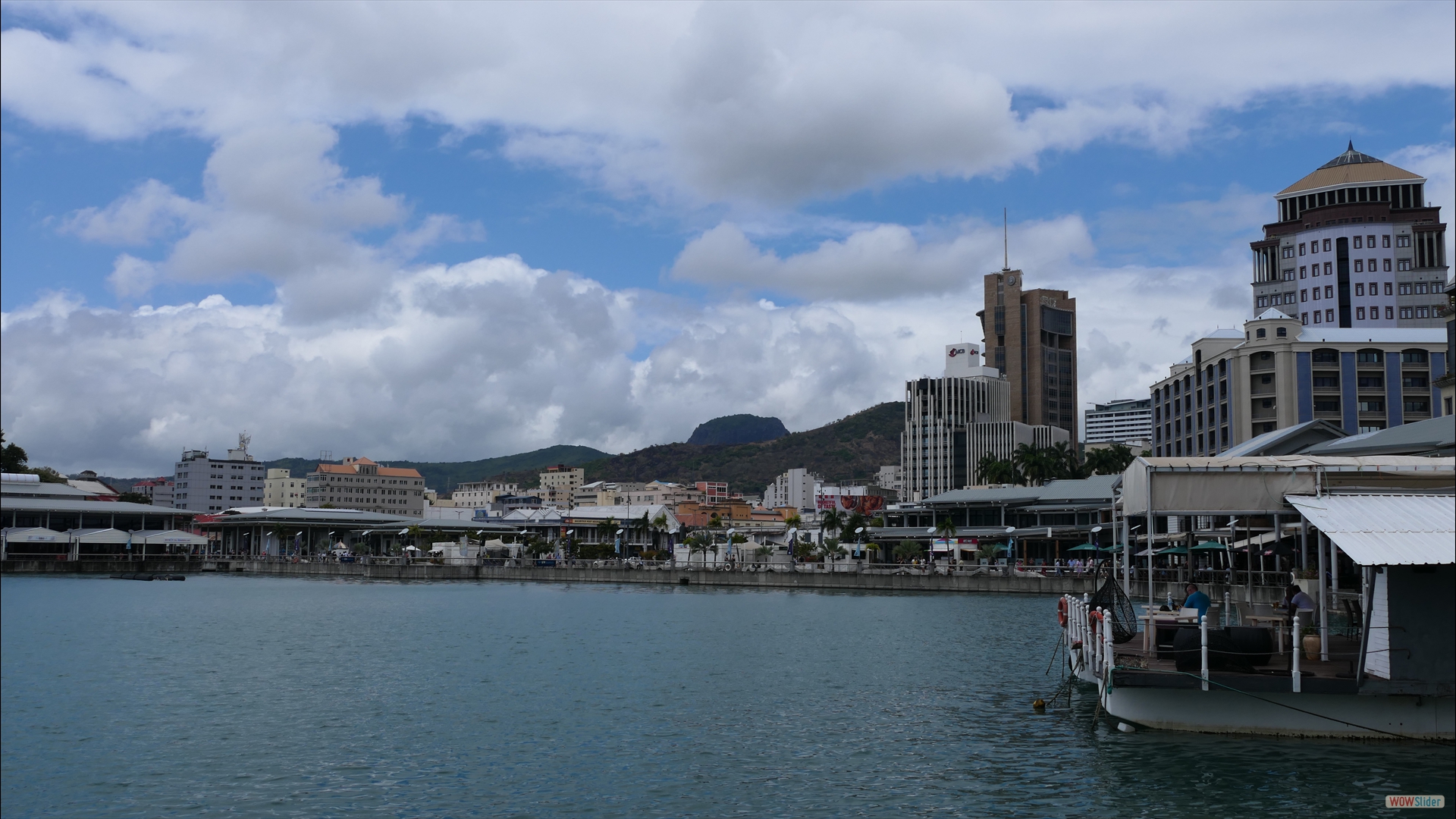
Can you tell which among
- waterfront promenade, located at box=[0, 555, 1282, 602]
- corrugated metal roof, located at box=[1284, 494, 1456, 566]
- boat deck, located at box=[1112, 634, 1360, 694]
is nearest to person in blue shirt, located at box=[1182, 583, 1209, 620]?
boat deck, located at box=[1112, 634, 1360, 694]

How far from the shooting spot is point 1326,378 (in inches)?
4419

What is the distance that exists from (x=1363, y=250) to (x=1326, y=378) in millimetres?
52998

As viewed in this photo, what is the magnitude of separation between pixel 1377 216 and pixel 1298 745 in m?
154

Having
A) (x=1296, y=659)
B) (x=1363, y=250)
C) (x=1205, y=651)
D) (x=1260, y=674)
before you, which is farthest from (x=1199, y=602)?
(x=1363, y=250)

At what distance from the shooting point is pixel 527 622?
6538 cm

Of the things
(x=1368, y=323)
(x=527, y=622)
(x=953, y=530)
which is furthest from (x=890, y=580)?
(x=1368, y=323)

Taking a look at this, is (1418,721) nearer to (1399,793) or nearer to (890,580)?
(1399,793)

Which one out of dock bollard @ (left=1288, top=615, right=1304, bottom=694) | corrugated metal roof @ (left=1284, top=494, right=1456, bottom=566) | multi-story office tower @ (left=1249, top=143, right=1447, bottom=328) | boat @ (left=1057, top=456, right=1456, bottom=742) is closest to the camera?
corrugated metal roof @ (left=1284, top=494, right=1456, bottom=566)

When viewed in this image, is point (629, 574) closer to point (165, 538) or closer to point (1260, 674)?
point (165, 538)

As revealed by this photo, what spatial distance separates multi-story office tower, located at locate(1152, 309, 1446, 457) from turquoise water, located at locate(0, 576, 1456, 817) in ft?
228

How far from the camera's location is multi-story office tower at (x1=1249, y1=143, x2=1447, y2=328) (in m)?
150

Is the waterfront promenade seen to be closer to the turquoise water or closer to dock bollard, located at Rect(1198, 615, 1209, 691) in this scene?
the turquoise water

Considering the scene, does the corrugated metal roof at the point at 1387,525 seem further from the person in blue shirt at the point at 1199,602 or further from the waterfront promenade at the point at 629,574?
the waterfront promenade at the point at 629,574

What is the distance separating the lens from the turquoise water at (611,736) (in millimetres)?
21359
